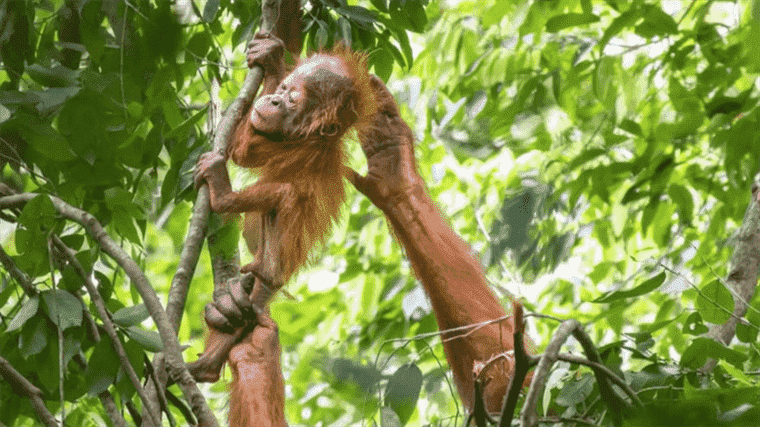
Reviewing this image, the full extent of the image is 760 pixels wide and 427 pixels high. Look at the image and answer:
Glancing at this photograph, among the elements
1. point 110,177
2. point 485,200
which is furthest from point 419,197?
point 485,200

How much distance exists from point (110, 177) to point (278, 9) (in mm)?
537

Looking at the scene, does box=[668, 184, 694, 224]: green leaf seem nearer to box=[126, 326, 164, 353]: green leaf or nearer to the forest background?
the forest background

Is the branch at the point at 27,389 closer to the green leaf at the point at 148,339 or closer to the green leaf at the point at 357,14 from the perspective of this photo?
the green leaf at the point at 148,339

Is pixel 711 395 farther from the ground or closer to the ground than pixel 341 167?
closer to the ground

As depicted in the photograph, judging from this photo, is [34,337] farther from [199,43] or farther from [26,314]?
[199,43]

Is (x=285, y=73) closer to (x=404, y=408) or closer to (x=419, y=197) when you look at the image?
(x=419, y=197)

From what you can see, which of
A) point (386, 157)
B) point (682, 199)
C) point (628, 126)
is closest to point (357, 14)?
point (386, 157)

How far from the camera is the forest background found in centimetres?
160

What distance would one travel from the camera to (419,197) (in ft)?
7.86

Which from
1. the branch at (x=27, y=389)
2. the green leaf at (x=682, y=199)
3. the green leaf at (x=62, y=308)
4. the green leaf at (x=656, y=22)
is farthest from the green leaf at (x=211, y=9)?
the green leaf at (x=682, y=199)

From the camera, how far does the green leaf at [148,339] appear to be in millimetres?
1496

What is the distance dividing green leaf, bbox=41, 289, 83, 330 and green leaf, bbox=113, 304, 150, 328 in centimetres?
6

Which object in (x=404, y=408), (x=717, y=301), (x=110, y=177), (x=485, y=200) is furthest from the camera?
(x=485, y=200)

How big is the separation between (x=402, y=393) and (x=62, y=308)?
1.95 feet
